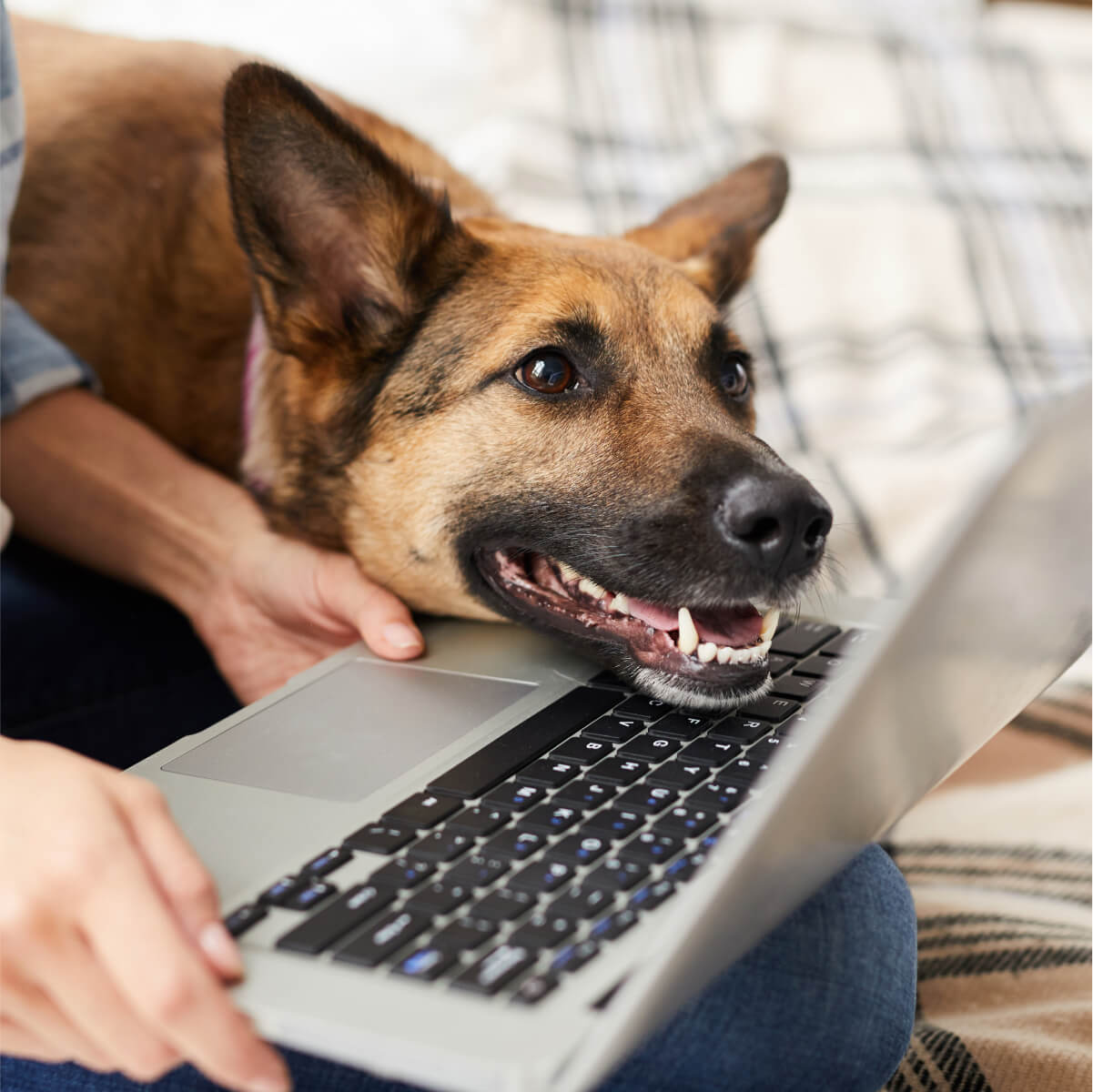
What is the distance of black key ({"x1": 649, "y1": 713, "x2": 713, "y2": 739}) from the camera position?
3.59 feet

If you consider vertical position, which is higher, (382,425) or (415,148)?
(415,148)

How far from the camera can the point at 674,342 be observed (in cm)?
152

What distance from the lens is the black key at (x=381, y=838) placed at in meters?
0.87

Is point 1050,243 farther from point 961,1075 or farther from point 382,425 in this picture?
point 961,1075

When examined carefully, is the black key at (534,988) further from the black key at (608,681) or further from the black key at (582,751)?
the black key at (608,681)

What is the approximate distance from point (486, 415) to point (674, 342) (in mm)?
266

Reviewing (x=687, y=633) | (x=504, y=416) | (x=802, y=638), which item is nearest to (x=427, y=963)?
(x=687, y=633)

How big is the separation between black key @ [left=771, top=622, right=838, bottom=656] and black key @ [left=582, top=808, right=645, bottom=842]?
0.42m

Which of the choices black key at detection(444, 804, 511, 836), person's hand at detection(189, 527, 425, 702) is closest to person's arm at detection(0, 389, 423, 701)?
person's hand at detection(189, 527, 425, 702)

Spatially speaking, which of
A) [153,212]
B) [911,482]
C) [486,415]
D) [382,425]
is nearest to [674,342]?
[486,415]

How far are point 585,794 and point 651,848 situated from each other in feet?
0.32

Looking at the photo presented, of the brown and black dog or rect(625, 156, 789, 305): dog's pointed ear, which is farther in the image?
rect(625, 156, 789, 305): dog's pointed ear

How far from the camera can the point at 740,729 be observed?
43.4 inches

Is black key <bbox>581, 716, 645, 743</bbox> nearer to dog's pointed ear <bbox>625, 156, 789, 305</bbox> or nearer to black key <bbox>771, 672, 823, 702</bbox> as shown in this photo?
black key <bbox>771, 672, 823, 702</bbox>
